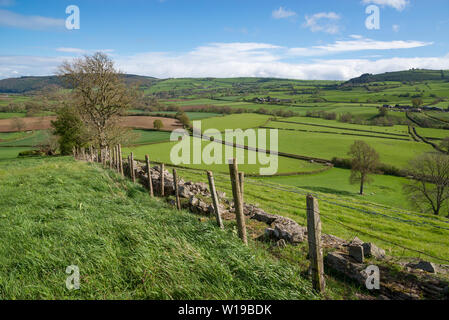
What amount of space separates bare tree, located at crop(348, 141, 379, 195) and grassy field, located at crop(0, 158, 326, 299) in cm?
4240

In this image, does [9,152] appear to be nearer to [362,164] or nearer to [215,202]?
[215,202]

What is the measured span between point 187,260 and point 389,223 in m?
18.6

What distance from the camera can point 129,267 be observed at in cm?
510

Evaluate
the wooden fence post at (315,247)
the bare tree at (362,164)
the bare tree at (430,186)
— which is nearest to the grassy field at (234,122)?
the bare tree at (362,164)

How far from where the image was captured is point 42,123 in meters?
70.6

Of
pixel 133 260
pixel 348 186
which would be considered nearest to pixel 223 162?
pixel 348 186

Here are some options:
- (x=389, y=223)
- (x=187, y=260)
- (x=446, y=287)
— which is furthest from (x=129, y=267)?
(x=389, y=223)

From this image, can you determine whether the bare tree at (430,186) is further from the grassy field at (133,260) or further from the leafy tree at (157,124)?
the leafy tree at (157,124)

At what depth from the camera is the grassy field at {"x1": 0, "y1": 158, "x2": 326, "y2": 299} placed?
4.57m

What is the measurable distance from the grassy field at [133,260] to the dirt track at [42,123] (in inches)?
2146

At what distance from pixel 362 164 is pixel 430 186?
391 inches

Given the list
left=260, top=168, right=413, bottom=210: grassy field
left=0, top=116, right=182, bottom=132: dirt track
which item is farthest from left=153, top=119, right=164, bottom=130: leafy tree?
left=260, top=168, right=413, bottom=210: grassy field

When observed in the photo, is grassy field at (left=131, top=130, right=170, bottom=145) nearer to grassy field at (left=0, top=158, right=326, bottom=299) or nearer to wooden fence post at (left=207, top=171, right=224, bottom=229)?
wooden fence post at (left=207, top=171, right=224, bottom=229)

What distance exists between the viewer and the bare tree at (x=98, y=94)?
3144cm
